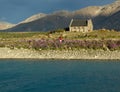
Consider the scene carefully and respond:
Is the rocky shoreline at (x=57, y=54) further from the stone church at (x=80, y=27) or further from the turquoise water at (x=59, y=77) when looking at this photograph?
the stone church at (x=80, y=27)

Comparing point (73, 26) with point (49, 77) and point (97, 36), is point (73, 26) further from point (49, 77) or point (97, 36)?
point (49, 77)

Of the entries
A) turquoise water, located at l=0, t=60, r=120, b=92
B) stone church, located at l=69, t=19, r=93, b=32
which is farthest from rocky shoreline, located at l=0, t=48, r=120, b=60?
stone church, located at l=69, t=19, r=93, b=32

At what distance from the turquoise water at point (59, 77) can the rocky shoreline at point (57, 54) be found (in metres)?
9.56

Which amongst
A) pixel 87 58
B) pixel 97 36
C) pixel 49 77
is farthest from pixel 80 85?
→ pixel 97 36

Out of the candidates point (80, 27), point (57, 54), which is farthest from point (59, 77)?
point (80, 27)

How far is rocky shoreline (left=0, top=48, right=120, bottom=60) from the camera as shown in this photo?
71.2 metres

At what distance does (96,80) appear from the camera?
44562 mm

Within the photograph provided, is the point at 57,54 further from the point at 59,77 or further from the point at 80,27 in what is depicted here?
the point at 80,27

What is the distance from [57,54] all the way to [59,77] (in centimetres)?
2666

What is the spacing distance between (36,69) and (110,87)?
20.2m

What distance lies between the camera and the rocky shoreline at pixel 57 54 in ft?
234

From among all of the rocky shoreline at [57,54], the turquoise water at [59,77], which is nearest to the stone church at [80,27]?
the rocky shoreline at [57,54]

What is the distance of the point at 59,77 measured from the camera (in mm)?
47344

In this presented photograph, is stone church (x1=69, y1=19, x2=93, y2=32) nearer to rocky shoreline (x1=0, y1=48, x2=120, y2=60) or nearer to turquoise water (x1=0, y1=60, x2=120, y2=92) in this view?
rocky shoreline (x1=0, y1=48, x2=120, y2=60)
